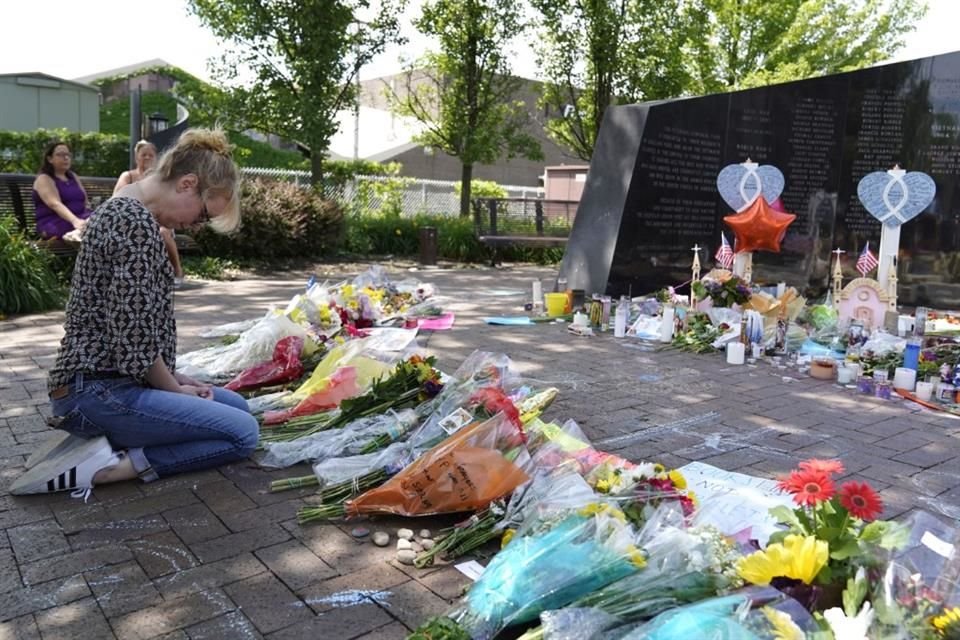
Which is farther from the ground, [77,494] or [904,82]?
[904,82]

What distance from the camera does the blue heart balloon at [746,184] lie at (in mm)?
8086

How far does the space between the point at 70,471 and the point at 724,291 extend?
5642 mm

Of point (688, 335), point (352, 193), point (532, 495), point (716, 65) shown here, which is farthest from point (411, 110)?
point (532, 495)

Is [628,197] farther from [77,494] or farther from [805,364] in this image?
[77,494]

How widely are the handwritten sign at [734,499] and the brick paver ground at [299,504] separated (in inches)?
7.4

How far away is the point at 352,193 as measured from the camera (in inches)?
686

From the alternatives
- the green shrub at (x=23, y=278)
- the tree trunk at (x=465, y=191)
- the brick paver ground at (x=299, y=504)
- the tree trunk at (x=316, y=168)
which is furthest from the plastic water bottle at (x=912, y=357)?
the tree trunk at (x=465, y=191)

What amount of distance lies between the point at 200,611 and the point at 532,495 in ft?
3.76

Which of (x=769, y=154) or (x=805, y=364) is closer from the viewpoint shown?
(x=805, y=364)

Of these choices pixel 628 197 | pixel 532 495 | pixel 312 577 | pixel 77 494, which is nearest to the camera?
pixel 312 577

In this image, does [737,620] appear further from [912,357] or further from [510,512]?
[912,357]

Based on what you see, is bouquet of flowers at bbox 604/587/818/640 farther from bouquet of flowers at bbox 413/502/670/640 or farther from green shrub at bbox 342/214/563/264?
green shrub at bbox 342/214/563/264

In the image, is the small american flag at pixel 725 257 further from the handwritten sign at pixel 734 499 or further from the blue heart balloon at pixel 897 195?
the handwritten sign at pixel 734 499

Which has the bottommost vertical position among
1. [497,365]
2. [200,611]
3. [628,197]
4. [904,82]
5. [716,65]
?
[200,611]
